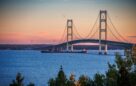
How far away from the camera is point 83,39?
19125 mm

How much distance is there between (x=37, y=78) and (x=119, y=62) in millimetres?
7652

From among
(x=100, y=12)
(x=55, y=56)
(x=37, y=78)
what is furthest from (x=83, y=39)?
(x=55, y=56)

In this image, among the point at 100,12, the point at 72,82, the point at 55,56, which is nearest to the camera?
the point at 72,82

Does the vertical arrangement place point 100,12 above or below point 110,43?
above

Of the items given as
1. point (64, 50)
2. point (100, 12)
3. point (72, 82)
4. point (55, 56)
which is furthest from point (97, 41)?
point (72, 82)

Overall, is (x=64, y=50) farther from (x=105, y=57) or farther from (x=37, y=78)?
(x=37, y=78)

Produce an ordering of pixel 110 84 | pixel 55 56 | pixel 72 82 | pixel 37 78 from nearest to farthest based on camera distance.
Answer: pixel 110 84
pixel 72 82
pixel 37 78
pixel 55 56

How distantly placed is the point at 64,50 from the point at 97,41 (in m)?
5.39

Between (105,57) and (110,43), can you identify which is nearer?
(110,43)

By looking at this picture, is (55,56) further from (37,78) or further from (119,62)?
(119,62)

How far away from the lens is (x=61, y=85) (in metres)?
6.81

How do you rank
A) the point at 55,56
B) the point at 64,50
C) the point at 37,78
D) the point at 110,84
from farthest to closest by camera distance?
the point at 55,56 < the point at 64,50 < the point at 37,78 < the point at 110,84

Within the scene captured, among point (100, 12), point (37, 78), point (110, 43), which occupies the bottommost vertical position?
point (37, 78)

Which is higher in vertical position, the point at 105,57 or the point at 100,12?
the point at 100,12
